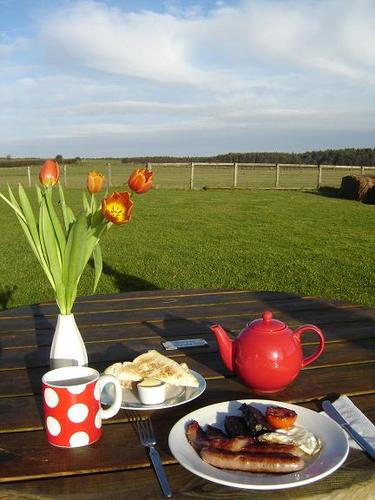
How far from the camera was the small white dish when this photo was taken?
3.96 ft

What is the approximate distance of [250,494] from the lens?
2.86 feet

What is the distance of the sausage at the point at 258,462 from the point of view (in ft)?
2.97

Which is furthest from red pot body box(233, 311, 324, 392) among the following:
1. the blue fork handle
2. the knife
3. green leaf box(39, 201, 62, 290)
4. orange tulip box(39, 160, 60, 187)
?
orange tulip box(39, 160, 60, 187)

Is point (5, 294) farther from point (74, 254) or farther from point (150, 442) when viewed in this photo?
point (150, 442)

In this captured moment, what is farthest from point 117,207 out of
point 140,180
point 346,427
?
point 346,427

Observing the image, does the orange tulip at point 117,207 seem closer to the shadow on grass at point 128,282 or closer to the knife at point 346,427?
the knife at point 346,427

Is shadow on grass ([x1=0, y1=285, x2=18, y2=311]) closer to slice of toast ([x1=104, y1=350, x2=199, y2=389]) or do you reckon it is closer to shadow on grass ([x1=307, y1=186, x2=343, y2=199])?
slice of toast ([x1=104, y1=350, x2=199, y2=389])

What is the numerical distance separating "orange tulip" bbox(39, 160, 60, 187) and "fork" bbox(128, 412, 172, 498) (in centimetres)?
58

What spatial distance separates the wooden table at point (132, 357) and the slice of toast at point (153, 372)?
60mm

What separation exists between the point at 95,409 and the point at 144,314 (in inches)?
40.2

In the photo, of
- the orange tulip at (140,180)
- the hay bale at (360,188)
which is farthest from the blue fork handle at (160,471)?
the hay bale at (360,188)

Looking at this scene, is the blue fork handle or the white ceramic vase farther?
the white ceramic vase

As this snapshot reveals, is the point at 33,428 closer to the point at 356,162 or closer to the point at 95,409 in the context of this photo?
the point at 95,409

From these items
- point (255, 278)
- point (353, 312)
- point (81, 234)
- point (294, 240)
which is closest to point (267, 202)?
point (294, 240)
